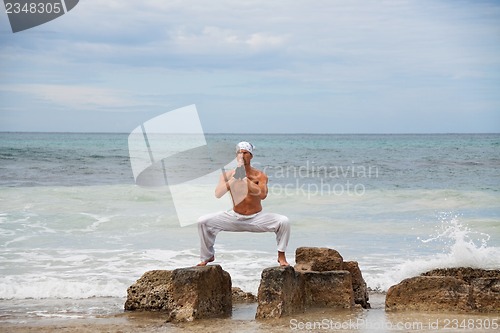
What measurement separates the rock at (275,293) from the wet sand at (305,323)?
3.8 inches

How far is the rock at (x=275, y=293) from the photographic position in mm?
7062

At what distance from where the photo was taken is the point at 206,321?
7121mm

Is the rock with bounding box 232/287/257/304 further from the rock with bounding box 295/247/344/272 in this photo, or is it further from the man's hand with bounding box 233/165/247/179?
the man's hand with bounding box 233/165/247/179

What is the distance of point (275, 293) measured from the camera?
7074mm

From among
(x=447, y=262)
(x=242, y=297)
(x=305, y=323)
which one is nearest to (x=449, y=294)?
(x=305, y=323)

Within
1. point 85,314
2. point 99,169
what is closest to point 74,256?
point 85,314

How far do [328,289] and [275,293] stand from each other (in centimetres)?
81

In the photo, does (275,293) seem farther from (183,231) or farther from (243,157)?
(183,231)

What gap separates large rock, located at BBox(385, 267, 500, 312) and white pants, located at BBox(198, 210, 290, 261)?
1.30 metres

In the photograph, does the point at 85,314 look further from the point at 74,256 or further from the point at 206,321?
the point at 74,256

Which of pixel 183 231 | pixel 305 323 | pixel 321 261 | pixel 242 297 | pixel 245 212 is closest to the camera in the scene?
pixel 305 323

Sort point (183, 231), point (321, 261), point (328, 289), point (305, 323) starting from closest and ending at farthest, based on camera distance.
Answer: point (305, 323), point (328, 289), point (321, 261), point (183, 231)

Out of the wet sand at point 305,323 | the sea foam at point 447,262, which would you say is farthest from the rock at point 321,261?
the sea foam at point 447,262

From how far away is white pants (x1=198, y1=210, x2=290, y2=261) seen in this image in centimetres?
748
